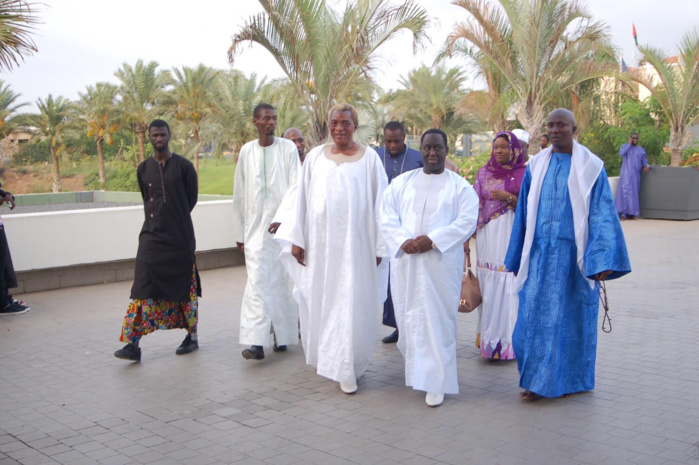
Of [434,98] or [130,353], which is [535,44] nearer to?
[130,353]

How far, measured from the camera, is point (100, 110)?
38.5m

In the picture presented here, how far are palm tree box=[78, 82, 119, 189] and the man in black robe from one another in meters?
33.5

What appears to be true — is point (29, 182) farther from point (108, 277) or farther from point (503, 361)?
point (503, 361)

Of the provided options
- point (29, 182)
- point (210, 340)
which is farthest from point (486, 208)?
point (29, 182)

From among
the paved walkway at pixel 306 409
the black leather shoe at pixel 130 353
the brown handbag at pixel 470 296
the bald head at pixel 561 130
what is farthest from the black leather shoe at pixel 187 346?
the bald head at pixel 561 130

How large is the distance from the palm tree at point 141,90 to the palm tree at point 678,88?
77.7 feet

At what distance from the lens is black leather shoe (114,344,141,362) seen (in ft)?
20.9

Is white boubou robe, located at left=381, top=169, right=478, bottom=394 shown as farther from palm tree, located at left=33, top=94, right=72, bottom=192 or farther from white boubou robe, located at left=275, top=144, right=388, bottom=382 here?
palm tree, located at left=33, top=94, right=72, bottom=192

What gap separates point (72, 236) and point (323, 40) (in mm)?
5532

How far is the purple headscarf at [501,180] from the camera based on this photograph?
6.30m

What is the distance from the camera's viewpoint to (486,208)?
20.9ft

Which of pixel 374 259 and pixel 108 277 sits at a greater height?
pixel 374 259

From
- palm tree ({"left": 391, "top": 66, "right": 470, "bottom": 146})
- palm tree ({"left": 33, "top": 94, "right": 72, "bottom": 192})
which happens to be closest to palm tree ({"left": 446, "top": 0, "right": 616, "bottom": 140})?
palm tree ({"left": 391, "top": 66, "right": 470, "bottom": 146})

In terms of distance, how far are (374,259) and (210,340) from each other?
225cm
